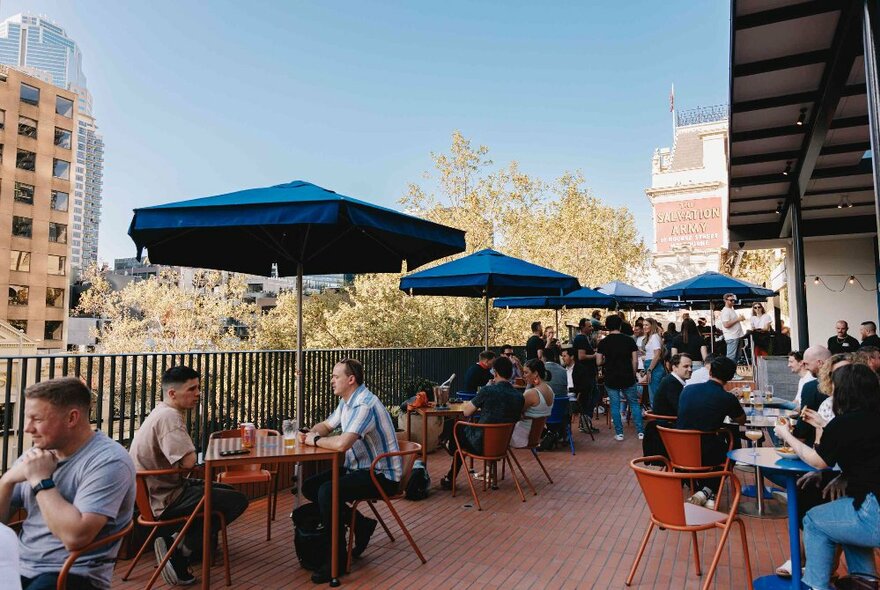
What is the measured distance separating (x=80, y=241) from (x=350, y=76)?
181m

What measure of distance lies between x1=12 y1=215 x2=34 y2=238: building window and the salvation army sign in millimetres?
69966

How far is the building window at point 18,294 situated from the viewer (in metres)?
67.8

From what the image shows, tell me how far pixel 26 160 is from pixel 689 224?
7303 centimetres

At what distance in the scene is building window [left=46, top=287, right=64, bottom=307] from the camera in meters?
71.6

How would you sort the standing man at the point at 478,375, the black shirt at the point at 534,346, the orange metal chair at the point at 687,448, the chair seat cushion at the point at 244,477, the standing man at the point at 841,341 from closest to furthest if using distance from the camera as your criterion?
the chair seat cushion at the point at 244,477
the orange metal chair at the point at 687,448
the standing man at the point at 478,375
the standing man at the point at 841,341
the black shirt at the point at 534,346

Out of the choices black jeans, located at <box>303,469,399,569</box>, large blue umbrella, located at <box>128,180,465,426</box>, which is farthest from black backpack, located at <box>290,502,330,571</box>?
large blue umbrella, located at <box>128,180,465,426</box>

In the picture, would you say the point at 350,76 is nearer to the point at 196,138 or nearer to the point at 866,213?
the point at 866,213

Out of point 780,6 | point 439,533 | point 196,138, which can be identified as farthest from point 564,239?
point 196,138

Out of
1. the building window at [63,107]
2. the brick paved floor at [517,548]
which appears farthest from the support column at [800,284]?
the building window at [63,107]

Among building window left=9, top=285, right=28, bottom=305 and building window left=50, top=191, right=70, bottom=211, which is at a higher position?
building window left=50, top=191, right=70, bottom=211

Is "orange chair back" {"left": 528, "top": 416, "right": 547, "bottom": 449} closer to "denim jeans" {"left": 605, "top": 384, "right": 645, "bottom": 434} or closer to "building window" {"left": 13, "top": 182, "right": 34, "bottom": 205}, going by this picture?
"denim jeans" {"left": 605, "top": 384, "right": 645, "bottom": 434}

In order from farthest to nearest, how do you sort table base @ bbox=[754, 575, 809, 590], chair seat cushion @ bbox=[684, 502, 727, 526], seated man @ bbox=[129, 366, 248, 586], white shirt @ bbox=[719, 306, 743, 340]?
white shirt @ bbox=[719, 306, 743, 340]
seated man @ bbox=[129, 366, 248, 586]
table base @ bbox=[754, 575, 809, 590]
chair seat cushion @ bbox=[684, 502, 727, 526]

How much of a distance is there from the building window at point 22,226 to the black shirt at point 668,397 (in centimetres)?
8089

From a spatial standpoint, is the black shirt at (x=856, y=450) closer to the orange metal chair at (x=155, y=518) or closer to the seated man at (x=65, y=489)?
the seated man at (x=65, y=489)
